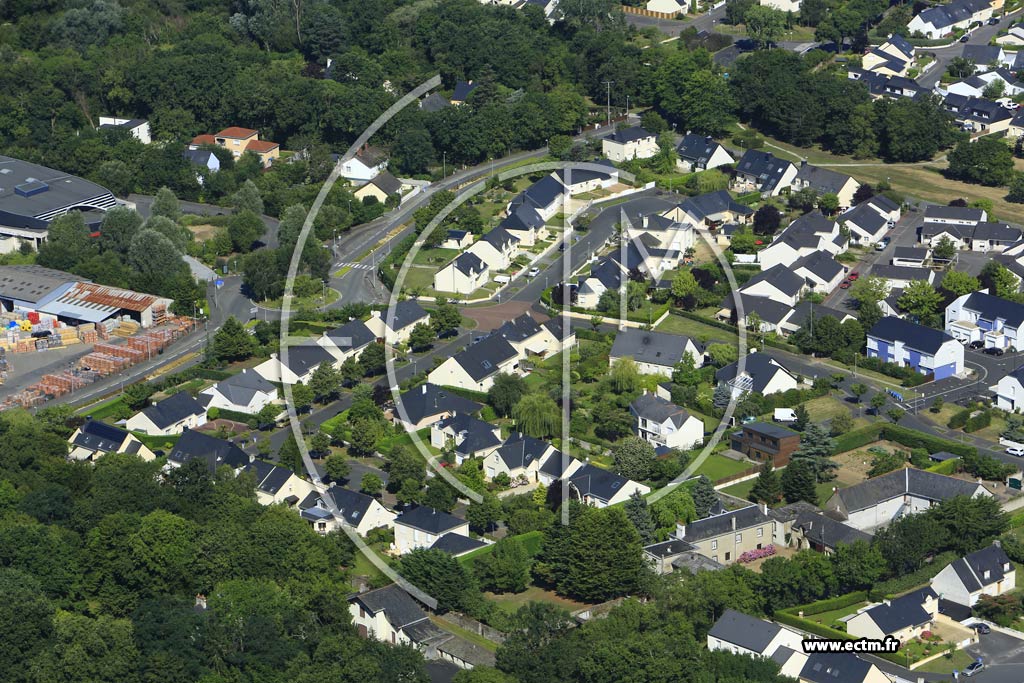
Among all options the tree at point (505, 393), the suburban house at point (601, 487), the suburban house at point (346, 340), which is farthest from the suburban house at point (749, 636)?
the suburban house at point (346, 340)

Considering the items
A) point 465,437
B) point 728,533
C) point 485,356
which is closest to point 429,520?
point 465,437

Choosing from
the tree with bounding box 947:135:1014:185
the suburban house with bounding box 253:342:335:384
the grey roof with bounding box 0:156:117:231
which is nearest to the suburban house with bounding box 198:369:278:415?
the suburban house with bounding box 253:342:335:384

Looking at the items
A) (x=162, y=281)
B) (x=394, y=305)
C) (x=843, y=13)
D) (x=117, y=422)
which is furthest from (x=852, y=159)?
(x=117, y=422)

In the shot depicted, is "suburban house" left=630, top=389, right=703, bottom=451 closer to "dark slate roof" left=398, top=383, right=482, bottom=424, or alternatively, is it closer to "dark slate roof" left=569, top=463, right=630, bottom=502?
"dark slate roof" left=569, top=463, right=630, bottom=502

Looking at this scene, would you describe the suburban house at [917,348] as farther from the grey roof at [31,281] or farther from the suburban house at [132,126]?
the suburban house at [132,126]

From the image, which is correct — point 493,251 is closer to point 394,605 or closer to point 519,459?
point 519,459

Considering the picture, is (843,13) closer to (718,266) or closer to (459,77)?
(459,77)
